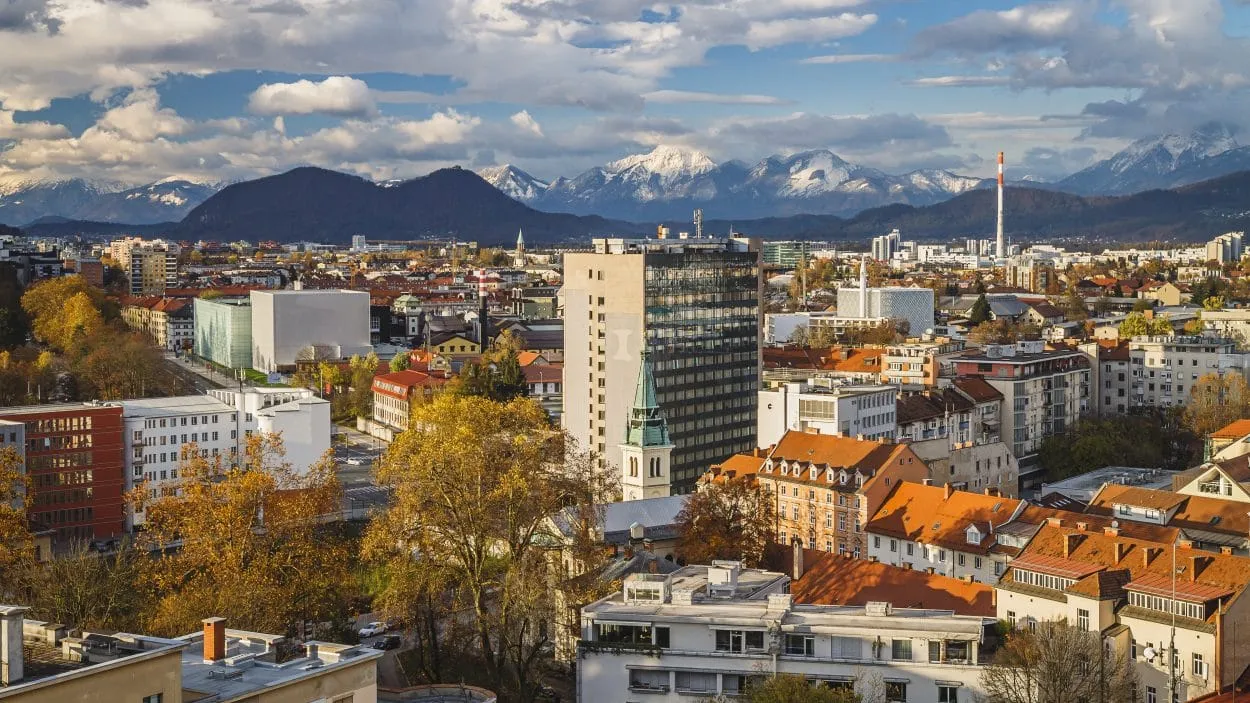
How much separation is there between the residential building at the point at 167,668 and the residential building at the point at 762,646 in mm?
8636

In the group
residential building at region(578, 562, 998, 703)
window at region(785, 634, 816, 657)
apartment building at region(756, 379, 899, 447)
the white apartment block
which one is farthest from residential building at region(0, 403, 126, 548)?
window at region(785, 634, 816, 657)

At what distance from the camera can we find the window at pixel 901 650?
30.6 metres

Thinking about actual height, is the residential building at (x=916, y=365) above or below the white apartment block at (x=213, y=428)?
above

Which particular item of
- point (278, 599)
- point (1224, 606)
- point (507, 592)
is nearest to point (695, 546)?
point (507, 592)

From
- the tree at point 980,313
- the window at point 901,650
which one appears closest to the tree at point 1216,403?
the window at point 901,650

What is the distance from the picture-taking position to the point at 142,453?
6750 centimetres

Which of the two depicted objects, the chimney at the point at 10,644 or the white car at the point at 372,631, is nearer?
the chimney at the point at 10,644

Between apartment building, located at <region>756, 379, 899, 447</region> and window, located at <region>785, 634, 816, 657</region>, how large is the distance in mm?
36653

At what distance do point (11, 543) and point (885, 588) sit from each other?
91.8 feet

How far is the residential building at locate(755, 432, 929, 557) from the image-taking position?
50.2 m

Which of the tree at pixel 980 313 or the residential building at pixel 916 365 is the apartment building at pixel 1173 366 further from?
the tree at pixel 980 313

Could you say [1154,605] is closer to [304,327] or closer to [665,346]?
[665,346]

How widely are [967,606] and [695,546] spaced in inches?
352

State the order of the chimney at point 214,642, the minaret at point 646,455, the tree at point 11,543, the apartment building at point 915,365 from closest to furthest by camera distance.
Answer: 1. the chimney at point 214,642
2. the tree at point 11,543
3. the minaret at point 646,455
4. the apartment building at point 915,365
